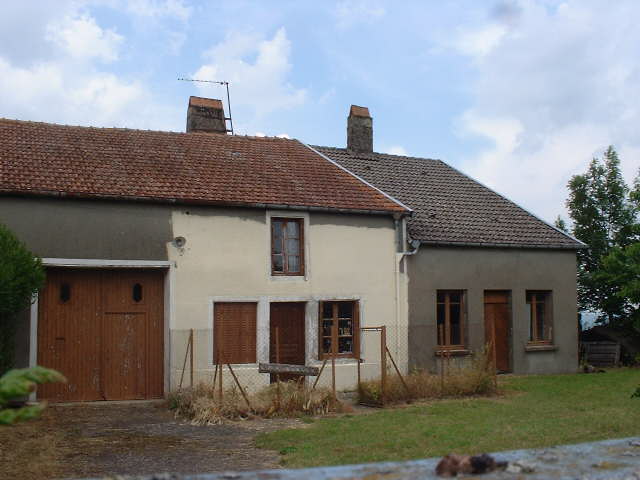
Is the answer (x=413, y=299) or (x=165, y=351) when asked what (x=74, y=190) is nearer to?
(x=165, y=351)

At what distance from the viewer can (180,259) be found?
16.0m

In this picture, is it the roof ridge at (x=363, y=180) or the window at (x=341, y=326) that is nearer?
the window at (x=341, y=326)

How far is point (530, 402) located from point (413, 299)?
15.5 ft

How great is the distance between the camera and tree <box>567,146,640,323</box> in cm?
2372

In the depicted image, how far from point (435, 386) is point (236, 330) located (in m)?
4.43

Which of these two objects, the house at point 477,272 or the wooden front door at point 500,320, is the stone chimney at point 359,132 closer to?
the house at point 477,272

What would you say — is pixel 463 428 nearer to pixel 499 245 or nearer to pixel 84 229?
pixel 84 229

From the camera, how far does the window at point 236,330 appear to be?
16359mm

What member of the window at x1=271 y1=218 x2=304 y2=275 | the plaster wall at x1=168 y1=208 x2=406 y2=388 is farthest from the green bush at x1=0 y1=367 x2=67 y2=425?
the window at x1=271 y1=218 x2=304 y2=275

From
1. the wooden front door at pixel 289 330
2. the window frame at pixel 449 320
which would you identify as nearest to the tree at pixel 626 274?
the window frame at pixel 449 320

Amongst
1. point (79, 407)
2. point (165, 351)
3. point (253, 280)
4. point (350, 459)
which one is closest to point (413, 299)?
point (253, 280)

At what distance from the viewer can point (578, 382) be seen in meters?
18.0

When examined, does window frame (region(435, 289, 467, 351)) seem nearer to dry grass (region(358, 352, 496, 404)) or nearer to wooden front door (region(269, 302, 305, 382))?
dry grass (region(358, 352, 496, 404))

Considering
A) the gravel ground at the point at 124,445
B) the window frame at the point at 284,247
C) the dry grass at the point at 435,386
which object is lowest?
the gravel ground at the point at 124,445
